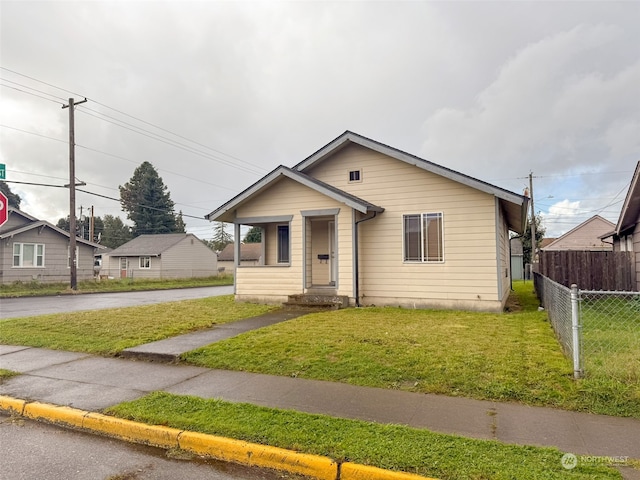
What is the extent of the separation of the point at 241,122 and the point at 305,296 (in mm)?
15089

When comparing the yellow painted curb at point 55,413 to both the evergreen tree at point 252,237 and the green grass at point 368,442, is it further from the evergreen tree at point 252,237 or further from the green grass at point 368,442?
the evergreen tree at point 252,237

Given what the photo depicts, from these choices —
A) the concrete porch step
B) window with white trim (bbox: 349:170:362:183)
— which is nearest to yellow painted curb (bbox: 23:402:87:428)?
the concrete porch step

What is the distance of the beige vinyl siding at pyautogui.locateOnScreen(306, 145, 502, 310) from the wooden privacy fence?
248 inches

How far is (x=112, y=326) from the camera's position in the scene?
386 inches

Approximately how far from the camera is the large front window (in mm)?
15094

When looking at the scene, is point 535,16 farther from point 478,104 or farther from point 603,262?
point 603,262

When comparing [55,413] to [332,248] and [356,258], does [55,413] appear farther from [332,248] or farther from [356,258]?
[332,248]

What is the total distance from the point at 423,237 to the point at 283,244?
529 centimetres

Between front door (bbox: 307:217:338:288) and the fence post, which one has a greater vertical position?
front door (bbox: 307:217:338:288)

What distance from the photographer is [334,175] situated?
46.9 feet

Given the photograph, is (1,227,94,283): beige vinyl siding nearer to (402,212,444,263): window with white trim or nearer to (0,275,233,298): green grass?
(0,275,233,298): green grass

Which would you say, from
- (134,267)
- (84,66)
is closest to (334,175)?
(84,66)

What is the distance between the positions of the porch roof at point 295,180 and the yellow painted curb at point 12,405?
29.5 ft

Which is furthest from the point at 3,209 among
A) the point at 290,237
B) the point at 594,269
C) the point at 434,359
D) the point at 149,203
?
the point at 149,203
